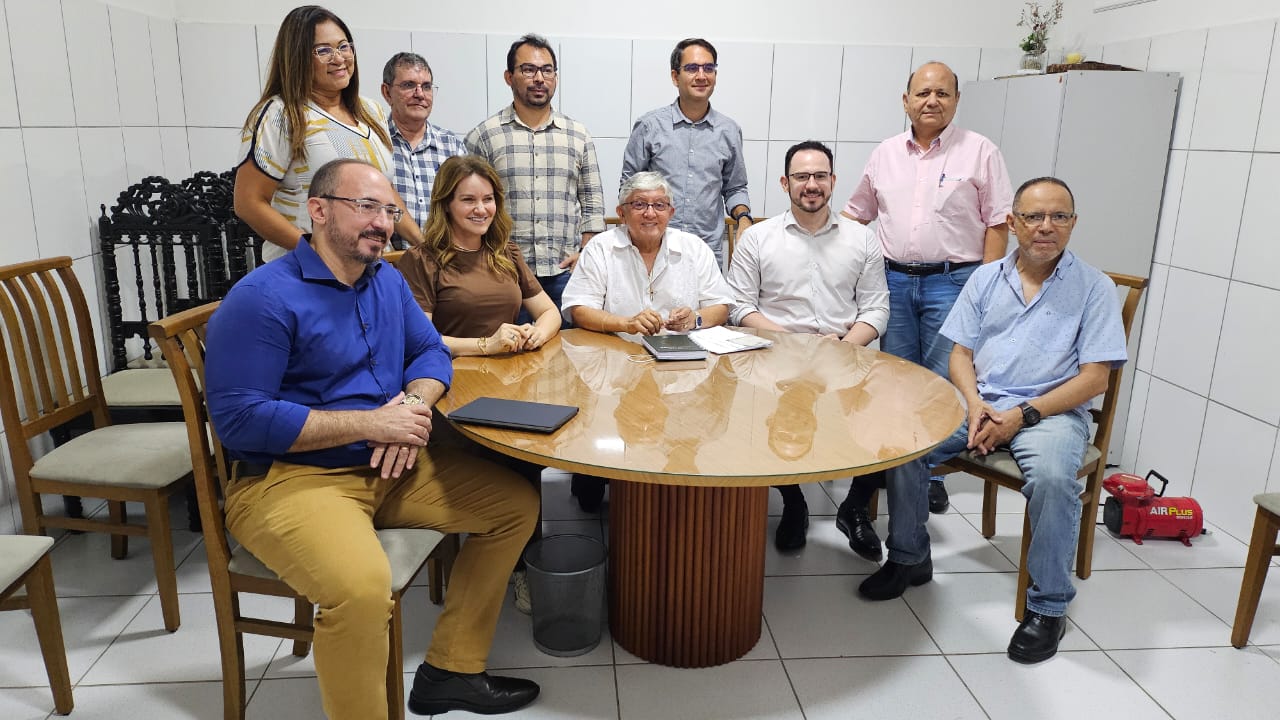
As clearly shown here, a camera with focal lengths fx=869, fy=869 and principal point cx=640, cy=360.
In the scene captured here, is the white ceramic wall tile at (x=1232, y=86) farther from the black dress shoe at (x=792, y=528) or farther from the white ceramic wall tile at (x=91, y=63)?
the white ceramic wall tile at (x=91, y=63)

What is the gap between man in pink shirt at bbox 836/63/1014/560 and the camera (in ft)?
10.5

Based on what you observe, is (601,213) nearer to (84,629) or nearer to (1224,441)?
(84,629)

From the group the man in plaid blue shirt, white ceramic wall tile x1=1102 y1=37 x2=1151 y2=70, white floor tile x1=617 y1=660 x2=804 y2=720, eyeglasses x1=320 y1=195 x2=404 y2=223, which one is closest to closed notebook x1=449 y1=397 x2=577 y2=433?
eyeglasses x1=320 y1=195 x2=404 y2=223

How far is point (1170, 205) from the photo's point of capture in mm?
3549

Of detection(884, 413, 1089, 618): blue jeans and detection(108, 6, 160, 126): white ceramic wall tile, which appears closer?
detection(884, 413, 1089, 618): blue jeans

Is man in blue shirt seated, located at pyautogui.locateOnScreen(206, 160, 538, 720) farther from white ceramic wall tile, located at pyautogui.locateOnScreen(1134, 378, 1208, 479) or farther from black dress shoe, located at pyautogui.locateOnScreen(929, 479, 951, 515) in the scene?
white ceramic wall tile, located at pyautogui.locateOnScreen(1134, 378, 1208, 479)

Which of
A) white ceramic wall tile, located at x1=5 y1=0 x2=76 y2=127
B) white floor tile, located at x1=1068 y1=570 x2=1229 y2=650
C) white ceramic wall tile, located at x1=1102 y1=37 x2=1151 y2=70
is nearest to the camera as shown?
white floor tile, located at x1=1068 y1=570 x2=1229 y2=650

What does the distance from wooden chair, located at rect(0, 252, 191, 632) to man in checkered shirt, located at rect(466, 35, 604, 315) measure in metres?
1.37

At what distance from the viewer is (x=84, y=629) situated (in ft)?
7.96

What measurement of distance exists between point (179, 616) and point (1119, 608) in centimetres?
277

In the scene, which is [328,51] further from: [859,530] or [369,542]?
[859,530]

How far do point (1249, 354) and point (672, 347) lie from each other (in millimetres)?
2191

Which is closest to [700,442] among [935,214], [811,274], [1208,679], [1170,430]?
[811,274]

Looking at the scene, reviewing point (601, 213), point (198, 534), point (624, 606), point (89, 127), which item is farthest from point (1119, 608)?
point (89, 127)
